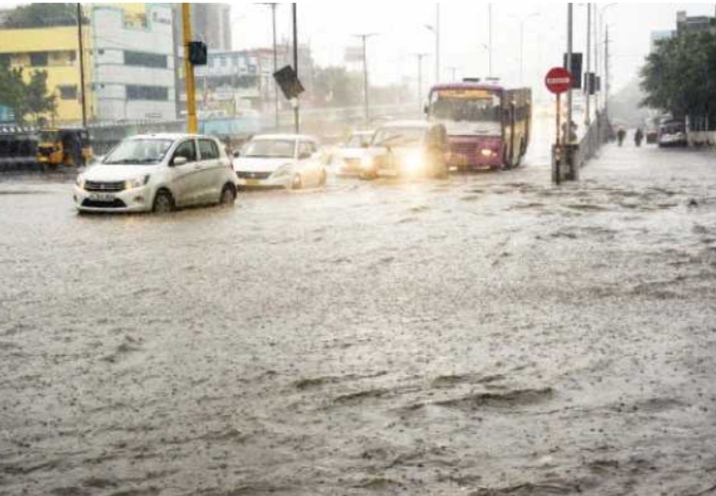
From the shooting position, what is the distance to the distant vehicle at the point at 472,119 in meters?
33.8

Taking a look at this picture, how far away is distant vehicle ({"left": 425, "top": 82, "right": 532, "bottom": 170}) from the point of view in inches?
1331

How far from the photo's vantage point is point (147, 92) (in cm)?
9588

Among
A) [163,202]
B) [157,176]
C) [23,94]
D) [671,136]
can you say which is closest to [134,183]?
[157,176]

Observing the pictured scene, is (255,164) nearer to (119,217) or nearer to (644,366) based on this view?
(119,217)

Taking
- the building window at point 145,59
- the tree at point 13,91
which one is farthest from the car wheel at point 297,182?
the building window at point 145,59

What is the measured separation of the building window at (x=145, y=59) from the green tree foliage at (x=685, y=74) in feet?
146

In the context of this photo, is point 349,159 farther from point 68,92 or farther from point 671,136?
point 68,92

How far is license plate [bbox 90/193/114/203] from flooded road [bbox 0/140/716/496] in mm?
2863

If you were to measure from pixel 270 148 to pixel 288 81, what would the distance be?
8360mm

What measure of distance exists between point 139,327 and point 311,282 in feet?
9.28

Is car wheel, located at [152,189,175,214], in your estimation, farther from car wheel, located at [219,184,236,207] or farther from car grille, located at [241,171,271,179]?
car grille, located at [241,171,271,179]

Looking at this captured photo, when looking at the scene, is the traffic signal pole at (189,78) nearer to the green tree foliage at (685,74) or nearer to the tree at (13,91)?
the green tree foliage at (685,74)

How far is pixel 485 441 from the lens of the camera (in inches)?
207

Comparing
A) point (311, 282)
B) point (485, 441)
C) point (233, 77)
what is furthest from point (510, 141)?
point (233, 77)
